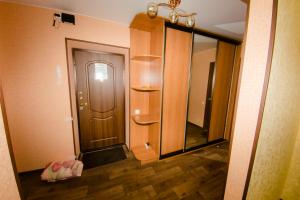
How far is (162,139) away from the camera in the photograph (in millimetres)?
2318

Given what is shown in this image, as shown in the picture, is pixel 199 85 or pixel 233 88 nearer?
pixel 233 88

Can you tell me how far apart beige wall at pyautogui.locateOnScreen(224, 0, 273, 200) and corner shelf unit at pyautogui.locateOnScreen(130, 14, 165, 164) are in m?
1.38

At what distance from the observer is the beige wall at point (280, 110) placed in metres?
0.80

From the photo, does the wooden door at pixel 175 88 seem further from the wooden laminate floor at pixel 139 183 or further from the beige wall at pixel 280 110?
the beige wall at pixel 280 110

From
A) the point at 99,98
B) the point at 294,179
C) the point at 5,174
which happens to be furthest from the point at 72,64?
the point at 294,179

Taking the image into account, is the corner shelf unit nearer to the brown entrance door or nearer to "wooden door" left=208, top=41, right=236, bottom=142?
the brown entrance door

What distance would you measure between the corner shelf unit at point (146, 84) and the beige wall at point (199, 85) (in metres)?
2.00

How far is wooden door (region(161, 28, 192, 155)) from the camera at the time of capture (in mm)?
2123

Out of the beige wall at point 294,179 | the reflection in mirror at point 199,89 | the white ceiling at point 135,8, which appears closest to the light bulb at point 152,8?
the white ceiling at point 135,8

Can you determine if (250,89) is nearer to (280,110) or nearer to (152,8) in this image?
(280,110)

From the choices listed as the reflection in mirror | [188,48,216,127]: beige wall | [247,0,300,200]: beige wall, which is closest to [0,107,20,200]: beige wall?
[247,0,300,200]: beige wall

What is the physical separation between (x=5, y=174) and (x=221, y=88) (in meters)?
3.39

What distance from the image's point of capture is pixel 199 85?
4102 mm

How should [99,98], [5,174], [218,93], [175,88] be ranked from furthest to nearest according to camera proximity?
[218,93] → [99,98] → [175,88] → [5,174]
